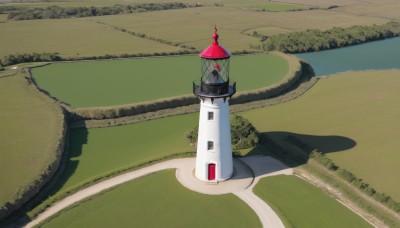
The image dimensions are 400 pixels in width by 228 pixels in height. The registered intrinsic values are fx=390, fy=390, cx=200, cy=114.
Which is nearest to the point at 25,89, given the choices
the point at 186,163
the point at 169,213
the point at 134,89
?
the point at 134,89

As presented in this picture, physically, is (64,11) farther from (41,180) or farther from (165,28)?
(41,180)

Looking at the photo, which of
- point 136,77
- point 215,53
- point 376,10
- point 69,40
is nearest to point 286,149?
point 215,53

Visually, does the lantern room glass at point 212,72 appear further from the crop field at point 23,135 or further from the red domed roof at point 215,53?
the crop field at point 23,135

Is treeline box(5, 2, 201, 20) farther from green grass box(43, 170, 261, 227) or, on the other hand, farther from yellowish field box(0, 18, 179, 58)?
green grass box(43, 170, 261, 227)

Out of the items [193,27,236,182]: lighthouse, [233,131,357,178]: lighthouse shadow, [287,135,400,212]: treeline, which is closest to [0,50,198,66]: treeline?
[233,131,357,178]: lighthouse shadow

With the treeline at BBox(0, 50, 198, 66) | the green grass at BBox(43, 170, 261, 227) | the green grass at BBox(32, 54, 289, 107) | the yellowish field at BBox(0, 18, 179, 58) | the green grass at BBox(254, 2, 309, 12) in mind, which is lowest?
the green grass at BBox(43, 170, 261, 227)

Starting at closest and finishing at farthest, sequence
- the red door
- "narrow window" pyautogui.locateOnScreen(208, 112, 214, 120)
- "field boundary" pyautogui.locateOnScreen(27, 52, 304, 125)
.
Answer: "narrow window" pyautogui.locateOnScreen(208, 112, 214, 120) < the red door < "field boundary" pyautogui.locateOnScreen(27, 52, 304, 125)

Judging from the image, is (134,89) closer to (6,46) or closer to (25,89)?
(25,89)
